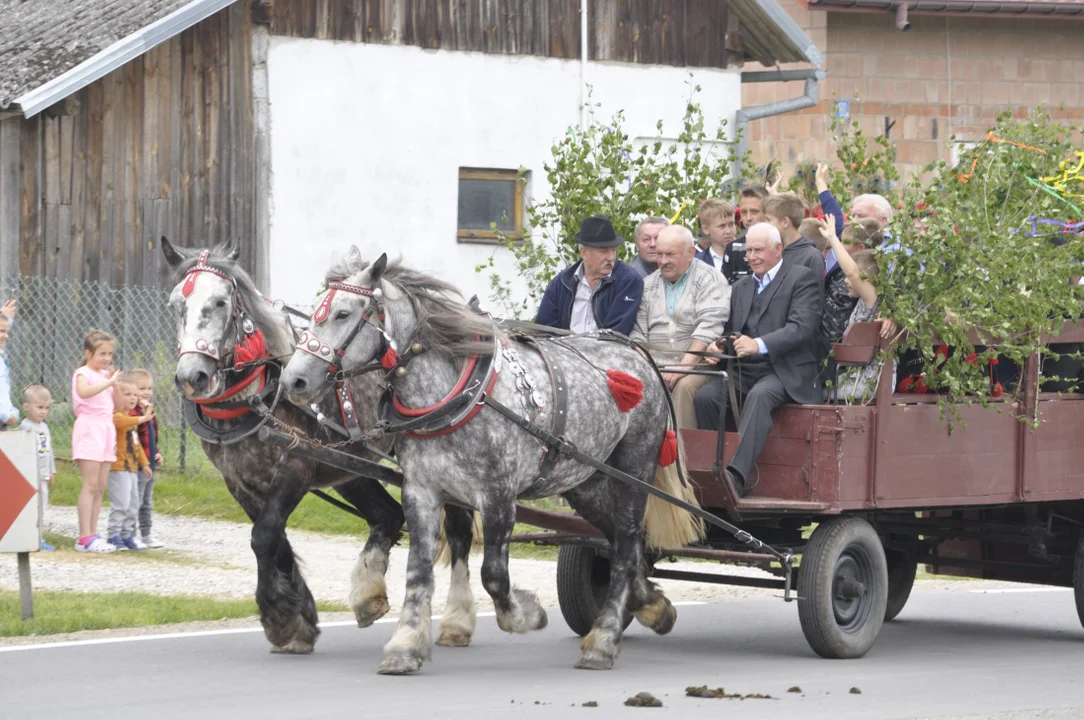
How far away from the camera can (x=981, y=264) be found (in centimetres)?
869

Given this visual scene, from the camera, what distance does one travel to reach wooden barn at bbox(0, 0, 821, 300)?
57.8ft

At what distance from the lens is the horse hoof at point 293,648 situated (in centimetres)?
886

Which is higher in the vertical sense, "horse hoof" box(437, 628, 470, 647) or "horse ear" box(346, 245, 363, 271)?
"horse ear" box(346, 245, 363, 271)

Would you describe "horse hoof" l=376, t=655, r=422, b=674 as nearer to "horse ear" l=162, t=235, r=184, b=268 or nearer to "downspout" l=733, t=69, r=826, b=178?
"horse ear" l=162, t=235, r=184, b=268

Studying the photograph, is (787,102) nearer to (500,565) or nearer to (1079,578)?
(1079,578)

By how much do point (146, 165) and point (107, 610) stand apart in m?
8.67

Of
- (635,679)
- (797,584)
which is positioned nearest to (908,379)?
(797,584)

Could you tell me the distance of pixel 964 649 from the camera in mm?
9625

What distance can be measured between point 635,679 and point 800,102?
1312 cm

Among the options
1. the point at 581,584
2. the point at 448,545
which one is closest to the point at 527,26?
the point at 581,584

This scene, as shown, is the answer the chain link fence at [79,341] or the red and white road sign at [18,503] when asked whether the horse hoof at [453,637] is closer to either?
the red and white road sign at [18,503]

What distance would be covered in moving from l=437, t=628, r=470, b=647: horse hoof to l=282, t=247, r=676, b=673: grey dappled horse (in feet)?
2.65

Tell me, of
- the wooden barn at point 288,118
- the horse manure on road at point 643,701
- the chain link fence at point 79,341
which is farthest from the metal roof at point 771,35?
the horse manure on road at point 643,701

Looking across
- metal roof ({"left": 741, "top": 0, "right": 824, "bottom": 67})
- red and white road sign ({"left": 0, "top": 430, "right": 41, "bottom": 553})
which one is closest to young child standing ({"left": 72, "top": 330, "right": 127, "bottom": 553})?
red and white road sign ({"left": 0, "top": 430, "right": 41, "bottom": 553})
